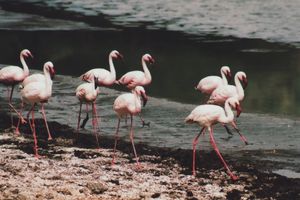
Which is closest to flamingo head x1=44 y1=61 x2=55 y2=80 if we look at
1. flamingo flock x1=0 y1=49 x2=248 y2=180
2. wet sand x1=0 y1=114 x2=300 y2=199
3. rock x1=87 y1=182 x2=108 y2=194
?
flamingo flock x1=0 y1=49 x2=248 y2=180

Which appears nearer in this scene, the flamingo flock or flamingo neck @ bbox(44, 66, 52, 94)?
the flamingo flock

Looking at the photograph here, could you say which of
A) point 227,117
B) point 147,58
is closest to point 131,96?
point 227,117

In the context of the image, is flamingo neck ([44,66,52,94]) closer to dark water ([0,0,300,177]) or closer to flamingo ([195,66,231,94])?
dark water ([0,0,300,177])

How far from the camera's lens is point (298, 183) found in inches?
486

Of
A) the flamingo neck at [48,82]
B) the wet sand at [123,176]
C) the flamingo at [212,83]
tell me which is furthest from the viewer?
the flamingo at [212,83]

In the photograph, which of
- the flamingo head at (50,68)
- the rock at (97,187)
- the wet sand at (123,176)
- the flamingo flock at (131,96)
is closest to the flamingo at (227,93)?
the flamingo flock at (131,96)

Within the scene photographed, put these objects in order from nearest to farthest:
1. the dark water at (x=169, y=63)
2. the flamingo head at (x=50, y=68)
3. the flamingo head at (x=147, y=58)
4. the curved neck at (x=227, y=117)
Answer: the curved neck at (x=227, y=117), the flamingo head at (x=50, y=68), the dark water at (x=169, y=63), the flamingo head at (x=147, y=58)

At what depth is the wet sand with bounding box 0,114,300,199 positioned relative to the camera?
1151 centimetres

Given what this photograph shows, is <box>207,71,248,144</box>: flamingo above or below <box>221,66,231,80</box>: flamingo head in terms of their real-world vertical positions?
below

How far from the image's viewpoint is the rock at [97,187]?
1154cm

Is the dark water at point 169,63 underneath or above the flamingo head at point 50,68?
underneath

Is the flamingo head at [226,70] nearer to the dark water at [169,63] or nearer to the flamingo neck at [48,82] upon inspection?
the dark water at [169,63]

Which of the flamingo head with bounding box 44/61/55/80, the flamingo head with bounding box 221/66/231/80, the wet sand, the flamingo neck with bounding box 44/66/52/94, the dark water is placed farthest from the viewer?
the flamingo head with bounding box 221/66/231/80

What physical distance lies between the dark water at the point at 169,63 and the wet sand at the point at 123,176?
118 cm
